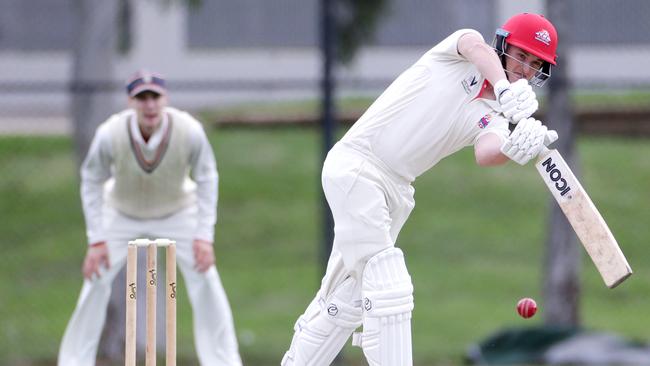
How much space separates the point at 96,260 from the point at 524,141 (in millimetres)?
2425

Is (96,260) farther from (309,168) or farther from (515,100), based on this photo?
(309,168)

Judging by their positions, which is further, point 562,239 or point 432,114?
point 562,239

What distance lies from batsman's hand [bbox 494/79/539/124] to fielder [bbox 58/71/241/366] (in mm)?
1994

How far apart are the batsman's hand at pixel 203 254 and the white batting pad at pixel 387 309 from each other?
145cm

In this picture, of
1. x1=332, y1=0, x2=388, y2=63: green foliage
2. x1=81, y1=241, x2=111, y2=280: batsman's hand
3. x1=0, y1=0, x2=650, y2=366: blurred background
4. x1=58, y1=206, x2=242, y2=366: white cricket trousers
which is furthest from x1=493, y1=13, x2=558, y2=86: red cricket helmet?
x1=332, y1=0, x2=388, y2=63: green foliage

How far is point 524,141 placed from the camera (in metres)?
4.38

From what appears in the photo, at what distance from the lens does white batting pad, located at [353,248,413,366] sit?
4.71 m

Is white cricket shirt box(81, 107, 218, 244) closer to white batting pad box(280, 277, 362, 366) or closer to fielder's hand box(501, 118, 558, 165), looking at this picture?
white batting pad box(280, 277, 362, 366)

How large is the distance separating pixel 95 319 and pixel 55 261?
168 inches

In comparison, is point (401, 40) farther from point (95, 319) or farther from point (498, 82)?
point (498, 82)

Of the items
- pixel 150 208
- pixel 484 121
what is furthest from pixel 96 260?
pixel 484 121

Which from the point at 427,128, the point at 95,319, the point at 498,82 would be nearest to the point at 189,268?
Answer: the point at 95,319

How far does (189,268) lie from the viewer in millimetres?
6164

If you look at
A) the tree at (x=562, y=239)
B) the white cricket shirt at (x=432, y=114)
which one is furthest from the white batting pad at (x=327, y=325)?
the tree at (x=562, y=239)
